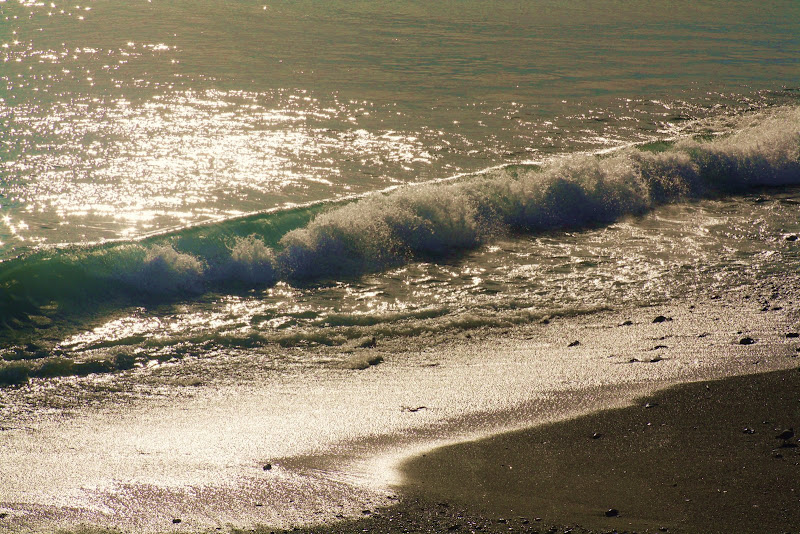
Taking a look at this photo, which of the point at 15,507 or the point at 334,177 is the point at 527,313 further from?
the point at 334,177

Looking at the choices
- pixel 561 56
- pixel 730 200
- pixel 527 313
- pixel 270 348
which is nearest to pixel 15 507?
pixel 270 348

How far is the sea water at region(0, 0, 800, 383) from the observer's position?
755 cm

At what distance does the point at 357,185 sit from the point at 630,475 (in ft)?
26.4

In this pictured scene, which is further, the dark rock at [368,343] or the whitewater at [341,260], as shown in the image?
the dark rock at [368,343]

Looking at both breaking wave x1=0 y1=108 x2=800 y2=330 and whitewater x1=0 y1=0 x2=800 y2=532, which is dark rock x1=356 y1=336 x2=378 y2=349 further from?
breaking wave x1=0 y1=108 x2=800 y2=330

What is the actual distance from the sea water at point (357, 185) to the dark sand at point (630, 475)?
2.32 metres

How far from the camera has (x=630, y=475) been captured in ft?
13.6

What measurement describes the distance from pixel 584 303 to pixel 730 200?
5747 mm

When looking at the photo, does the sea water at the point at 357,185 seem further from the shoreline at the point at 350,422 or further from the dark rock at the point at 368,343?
the shoreline at the point at 350,422

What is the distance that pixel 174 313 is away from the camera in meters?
7.53

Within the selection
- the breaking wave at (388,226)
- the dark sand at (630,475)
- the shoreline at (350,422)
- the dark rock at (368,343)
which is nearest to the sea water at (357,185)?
the breaking wave at (388,226)

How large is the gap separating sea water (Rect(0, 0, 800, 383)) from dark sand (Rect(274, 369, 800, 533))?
2320mm

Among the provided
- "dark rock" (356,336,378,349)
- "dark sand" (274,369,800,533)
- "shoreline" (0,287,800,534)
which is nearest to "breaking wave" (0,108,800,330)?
"dark rock" (356,336,378,349)

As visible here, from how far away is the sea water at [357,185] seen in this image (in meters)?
7.55
